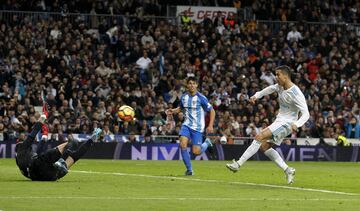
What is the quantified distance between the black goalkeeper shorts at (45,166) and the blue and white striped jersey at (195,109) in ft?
16.2

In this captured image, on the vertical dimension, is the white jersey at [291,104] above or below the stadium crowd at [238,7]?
below

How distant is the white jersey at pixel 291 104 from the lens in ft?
61.5

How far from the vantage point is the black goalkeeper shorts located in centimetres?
1781

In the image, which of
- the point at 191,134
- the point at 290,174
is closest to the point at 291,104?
the point at 290,174

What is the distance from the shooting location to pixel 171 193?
16.3m

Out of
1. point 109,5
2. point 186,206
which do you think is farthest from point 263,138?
point 109,5

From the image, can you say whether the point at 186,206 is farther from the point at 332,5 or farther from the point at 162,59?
the point at 332,5

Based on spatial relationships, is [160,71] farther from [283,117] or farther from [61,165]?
[61,165]

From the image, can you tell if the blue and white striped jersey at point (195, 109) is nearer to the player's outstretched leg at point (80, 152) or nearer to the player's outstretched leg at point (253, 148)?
the player's outstretched leg at point (253, 148)

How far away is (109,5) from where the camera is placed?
42.2m

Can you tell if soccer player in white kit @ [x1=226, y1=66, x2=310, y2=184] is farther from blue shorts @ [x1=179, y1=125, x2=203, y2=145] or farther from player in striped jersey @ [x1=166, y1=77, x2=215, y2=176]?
blue shorts @ [x1=179, y1=125, x2=203, y2=145]

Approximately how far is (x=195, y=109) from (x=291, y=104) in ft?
13.7

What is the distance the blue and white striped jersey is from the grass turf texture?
122 centimetres

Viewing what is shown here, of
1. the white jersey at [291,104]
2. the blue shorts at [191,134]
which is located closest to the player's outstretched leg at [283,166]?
the white jersey at [291,104]
